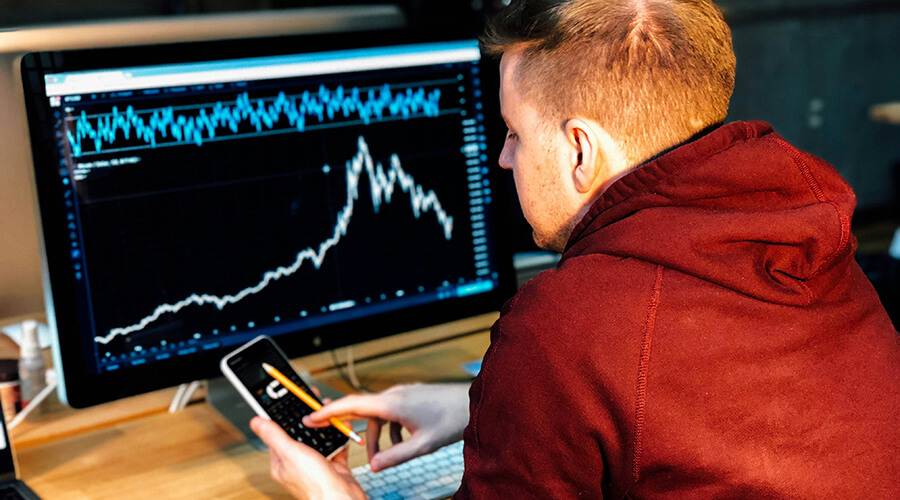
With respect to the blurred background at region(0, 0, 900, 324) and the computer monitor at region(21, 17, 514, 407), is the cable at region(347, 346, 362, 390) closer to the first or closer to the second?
the computer monitor at region(21, 17, 514, 407)

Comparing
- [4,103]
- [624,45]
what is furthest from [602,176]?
[4,103]

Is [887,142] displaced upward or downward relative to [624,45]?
downward

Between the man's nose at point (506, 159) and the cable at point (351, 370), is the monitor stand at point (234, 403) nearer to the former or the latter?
the cable at point (351, 370)

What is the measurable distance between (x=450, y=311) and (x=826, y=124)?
2.24 m

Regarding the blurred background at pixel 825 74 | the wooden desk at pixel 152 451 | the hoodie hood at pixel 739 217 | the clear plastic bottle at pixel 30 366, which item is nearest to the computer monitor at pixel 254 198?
the wooden desk at pixel 152 451

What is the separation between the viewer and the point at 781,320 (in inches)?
26.9

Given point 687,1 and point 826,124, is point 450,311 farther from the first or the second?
point 826,124

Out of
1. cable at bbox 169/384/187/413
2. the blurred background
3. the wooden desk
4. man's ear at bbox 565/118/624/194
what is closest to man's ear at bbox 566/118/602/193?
man's ear at bbox 565/118/624/194

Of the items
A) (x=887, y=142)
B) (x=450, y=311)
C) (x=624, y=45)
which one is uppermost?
(x=624, y=45)

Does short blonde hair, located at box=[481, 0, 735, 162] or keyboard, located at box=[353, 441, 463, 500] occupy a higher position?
short blonde hair, located at box=[481, 0, 735, 162]

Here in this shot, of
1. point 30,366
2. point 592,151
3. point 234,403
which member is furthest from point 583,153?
point 30,366

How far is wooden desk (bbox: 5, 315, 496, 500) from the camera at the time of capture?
1036mm

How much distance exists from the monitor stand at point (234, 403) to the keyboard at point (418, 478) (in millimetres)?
185

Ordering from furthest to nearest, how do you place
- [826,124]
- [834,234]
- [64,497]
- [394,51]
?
[826,124] < [394,51] < [64,497] < [834,234]
